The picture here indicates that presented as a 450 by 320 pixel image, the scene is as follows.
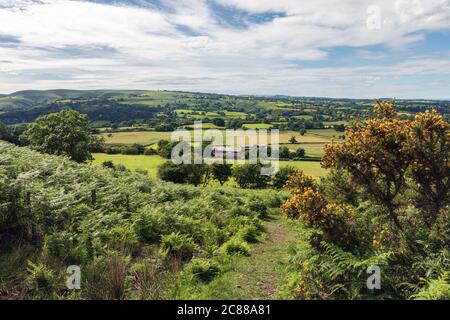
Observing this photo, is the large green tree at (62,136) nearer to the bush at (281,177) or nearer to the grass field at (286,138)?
the bush at (281,177)

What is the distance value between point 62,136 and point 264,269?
37.4m

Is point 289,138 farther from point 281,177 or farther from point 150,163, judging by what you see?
point 150,163

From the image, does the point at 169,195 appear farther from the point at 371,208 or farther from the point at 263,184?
the point at 263,184

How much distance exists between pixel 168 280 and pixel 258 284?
105 inches

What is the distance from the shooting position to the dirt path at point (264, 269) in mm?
8733

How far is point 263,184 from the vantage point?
61438 millimetres

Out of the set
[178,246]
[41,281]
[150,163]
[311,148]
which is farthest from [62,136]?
[311,148]

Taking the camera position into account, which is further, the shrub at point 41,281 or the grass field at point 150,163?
the grass field at point 150,163

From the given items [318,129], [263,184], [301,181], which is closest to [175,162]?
[263,184]

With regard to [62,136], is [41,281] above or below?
below

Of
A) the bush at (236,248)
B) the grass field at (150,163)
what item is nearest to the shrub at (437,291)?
the bush at (236,248)

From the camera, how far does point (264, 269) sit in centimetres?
1058

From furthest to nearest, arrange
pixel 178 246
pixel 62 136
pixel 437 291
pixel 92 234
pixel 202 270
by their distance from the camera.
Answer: pixel 62 136
pixel 178 246
pixel 92 234
pixel 202 270
pixel 437 291

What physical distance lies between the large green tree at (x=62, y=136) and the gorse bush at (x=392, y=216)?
120 ft
